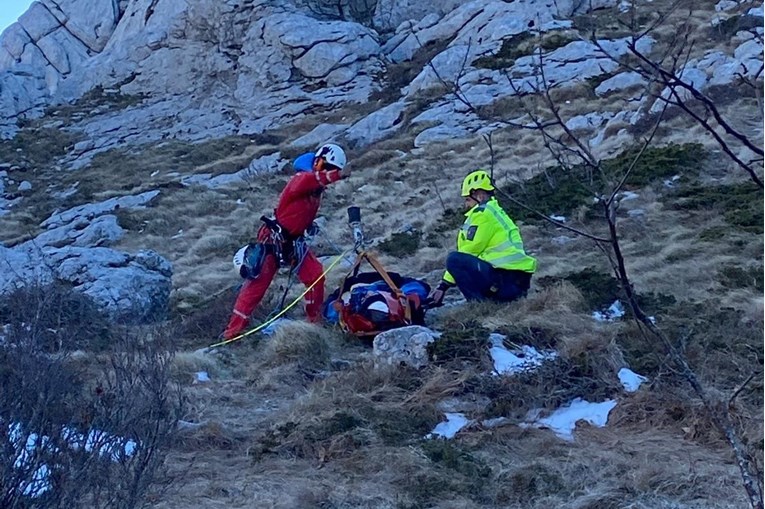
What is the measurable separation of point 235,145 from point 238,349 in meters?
18.8

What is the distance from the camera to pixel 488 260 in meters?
Answer: 8.42

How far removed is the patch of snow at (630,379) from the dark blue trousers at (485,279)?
7.49 feet

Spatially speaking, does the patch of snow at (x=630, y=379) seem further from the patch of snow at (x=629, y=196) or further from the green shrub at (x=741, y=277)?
the patch of snow at (x=629, y=196)

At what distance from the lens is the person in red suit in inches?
341

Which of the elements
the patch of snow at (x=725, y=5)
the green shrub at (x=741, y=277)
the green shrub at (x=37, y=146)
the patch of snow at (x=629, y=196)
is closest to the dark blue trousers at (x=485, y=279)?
the green shrub at (x=741, y=277)

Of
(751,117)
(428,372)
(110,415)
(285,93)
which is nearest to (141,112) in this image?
(285,93)

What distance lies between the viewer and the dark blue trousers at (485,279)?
838 centimetres

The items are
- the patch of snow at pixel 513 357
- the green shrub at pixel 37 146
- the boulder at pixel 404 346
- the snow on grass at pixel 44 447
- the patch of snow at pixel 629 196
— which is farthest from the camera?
the green shrub at pixel 37 146

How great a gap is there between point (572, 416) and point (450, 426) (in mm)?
682

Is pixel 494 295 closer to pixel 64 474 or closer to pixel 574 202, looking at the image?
pixel 574 202

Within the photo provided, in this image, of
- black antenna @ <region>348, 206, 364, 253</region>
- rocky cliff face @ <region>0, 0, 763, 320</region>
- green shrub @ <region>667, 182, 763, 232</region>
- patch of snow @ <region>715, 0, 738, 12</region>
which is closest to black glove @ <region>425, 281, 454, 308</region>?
black antenna @ <region>348, 206, 364, 253</region>

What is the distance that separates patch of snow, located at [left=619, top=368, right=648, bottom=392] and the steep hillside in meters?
0.08

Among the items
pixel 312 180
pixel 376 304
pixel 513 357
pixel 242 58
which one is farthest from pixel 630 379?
pixel 242 58

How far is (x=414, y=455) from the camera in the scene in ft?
16.7
